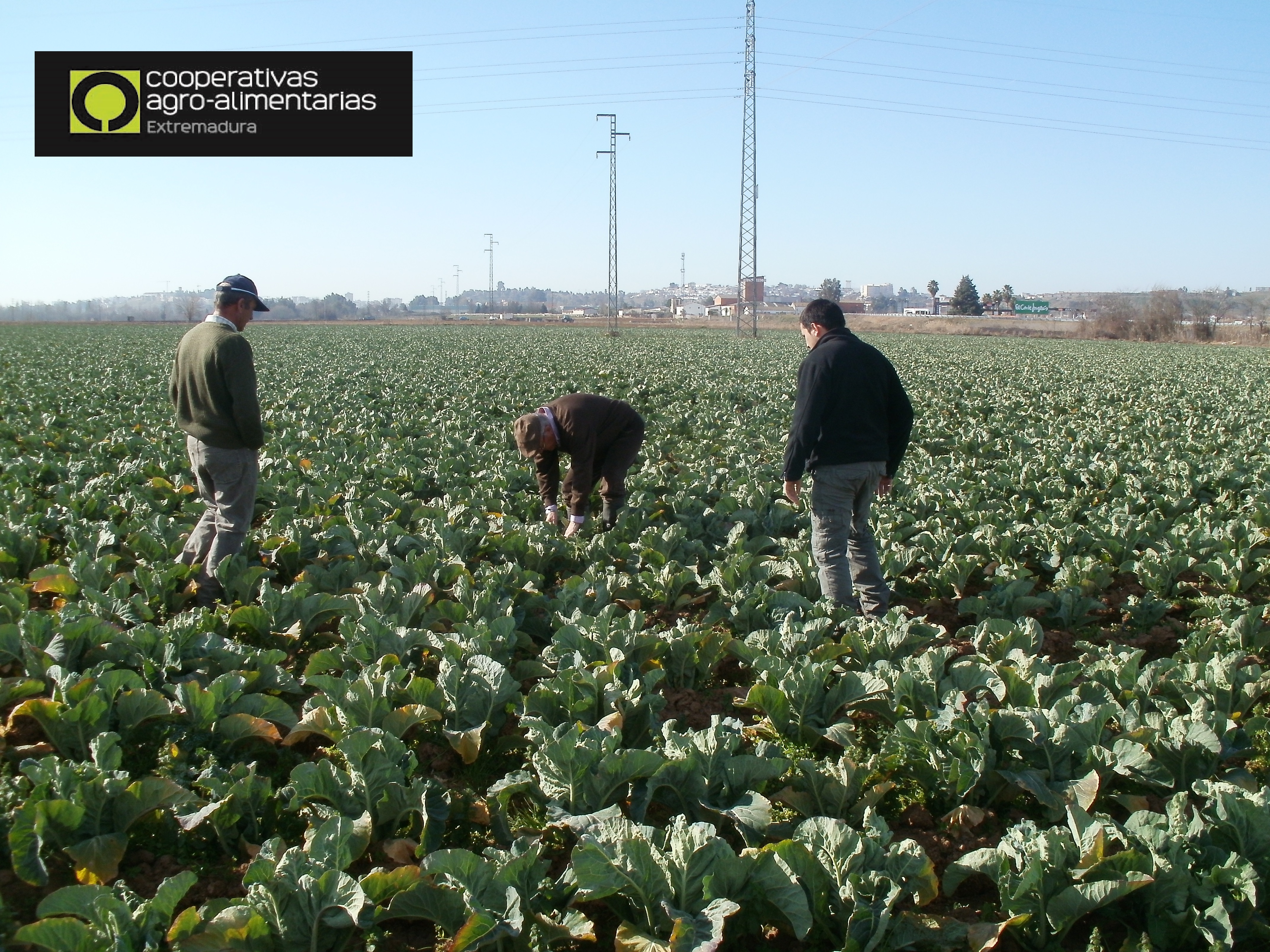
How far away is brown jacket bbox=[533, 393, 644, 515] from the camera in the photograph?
702cm

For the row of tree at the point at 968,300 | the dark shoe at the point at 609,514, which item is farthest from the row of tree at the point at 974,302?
the dark shoe at the point at 609,514

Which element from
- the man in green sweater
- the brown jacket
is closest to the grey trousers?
the man in green sweater

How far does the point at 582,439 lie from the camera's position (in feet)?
23.1

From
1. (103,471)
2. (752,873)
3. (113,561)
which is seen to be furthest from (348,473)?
(752,873)

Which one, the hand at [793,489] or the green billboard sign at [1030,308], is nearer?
the hand at [793,489]

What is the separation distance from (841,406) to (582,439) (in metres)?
2.24

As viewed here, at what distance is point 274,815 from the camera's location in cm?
366

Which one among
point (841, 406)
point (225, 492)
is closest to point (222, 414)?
point (225, 492)

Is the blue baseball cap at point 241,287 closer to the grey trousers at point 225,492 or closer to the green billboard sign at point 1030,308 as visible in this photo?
the grey trousers at point 225,492

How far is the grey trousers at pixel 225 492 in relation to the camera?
603cm

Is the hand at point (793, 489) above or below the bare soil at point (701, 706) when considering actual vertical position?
above

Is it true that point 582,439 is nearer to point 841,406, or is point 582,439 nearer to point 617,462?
point 617,462

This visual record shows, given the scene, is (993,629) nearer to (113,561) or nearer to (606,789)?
(606,789)

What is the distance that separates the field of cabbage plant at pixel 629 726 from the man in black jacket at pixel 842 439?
494 mm
